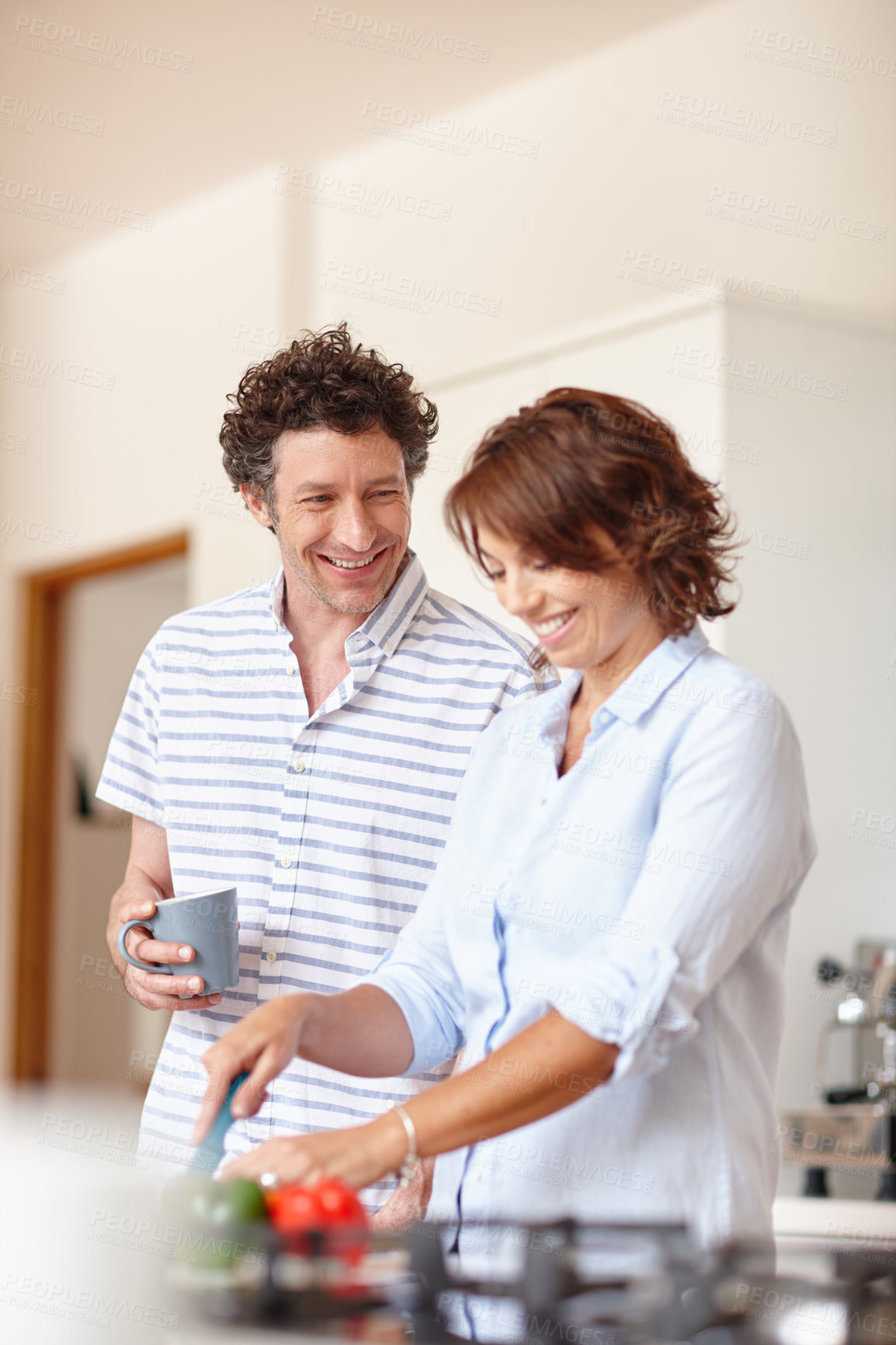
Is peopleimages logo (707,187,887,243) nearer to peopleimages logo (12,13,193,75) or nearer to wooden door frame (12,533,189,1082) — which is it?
peopleimages logo (12,13,193,75)

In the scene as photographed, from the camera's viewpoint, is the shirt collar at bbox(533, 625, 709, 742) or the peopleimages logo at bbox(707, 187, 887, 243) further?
the peopleimages logo at bbox(707, 187, 887, 243)

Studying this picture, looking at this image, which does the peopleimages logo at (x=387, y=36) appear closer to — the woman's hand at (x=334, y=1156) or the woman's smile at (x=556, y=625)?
the woman's smile at (x=556, y=625)

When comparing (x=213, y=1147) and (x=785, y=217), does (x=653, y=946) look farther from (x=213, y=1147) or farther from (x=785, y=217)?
(x=785, y=217)

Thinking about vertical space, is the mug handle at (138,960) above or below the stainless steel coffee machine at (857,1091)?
above

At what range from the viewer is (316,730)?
1.56 m

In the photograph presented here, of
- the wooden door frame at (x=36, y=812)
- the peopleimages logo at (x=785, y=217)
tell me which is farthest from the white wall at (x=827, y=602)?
the wooden door frame at (x=36, y=812)

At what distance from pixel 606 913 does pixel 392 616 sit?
0.61 metres

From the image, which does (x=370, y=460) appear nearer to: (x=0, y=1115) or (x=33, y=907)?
(x=0, y=1115)

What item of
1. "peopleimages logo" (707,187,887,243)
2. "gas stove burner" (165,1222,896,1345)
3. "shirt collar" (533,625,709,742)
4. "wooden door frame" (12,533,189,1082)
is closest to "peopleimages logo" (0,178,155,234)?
"wooden door frame" (12,533,189,1082)

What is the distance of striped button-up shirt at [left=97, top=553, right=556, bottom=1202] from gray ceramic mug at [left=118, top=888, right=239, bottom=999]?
13 cm

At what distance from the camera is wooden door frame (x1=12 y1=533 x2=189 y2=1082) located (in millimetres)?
4445

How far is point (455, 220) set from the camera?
3438 mm

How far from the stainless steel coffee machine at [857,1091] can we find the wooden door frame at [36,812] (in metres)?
2.80

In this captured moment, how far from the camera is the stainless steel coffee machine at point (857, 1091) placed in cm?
202
